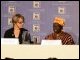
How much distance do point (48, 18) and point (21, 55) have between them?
406 millimetres

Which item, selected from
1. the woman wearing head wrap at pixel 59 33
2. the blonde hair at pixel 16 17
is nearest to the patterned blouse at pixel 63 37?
the woman wearing head wrap at pixel 59 33

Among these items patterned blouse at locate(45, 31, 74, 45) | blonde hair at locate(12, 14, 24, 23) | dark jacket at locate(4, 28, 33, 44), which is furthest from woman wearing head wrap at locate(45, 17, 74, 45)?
blonde hair at locate(12, 14, 24, 23)

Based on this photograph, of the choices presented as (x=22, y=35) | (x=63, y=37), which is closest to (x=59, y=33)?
(x=63, y=37)

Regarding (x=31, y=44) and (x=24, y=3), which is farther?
(x=24, y=3)

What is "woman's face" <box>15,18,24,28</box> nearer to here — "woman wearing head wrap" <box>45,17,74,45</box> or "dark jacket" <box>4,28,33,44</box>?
"dark jacket" <box>4,28,33,44</box>

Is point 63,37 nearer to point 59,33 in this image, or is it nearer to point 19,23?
point 59,33

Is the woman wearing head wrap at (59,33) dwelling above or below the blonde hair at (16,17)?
below

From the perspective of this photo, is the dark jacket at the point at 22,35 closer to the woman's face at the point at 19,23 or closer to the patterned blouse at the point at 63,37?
the woman's face at the point at 19,23

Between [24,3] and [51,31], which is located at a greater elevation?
[24,3]

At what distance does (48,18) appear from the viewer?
1.66m

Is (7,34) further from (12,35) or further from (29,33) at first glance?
(29,33)

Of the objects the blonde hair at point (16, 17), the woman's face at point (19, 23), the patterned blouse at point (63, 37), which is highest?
the blonde hair at point (16, 17)

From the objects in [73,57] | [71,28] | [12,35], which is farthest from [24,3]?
[73,57]

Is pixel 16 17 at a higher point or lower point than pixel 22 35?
higher
